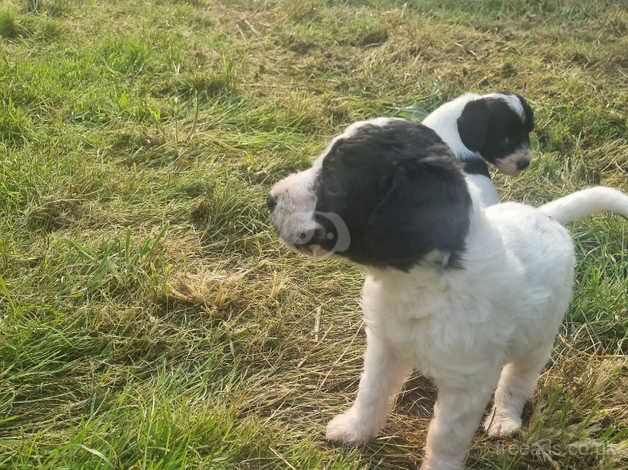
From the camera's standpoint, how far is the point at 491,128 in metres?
3.99

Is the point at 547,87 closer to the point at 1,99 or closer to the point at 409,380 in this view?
the point at 409,380

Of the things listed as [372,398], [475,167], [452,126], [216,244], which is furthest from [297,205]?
[452,126]

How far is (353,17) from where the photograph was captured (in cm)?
736

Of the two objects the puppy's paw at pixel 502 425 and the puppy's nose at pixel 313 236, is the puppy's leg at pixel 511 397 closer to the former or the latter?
the puppy's paw at pixel 502 425

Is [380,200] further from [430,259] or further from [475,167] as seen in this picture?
[475,167]

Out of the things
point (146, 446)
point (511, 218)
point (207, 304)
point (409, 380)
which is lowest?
point (409, 380)

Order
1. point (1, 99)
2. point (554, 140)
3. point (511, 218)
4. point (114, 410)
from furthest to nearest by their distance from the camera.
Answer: point (554, 140)
point (1, 99)
point (511, 218)
point (114, 410)

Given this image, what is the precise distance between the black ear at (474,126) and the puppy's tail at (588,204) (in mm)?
1148

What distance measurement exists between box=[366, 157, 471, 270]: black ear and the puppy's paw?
1079mm

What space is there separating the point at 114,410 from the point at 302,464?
2.48 feet

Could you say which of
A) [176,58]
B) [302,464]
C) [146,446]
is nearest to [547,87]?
[176,58]

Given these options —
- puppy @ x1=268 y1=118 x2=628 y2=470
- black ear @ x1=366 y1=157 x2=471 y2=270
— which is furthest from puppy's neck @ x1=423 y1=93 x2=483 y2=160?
black ear @ x1=366 y1=157 x2=471 y2=270

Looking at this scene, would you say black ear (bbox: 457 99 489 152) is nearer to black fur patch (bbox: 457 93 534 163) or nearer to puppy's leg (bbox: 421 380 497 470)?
black fur patch (bbox: 457 93 534 163)

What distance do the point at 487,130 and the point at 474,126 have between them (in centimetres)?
11
